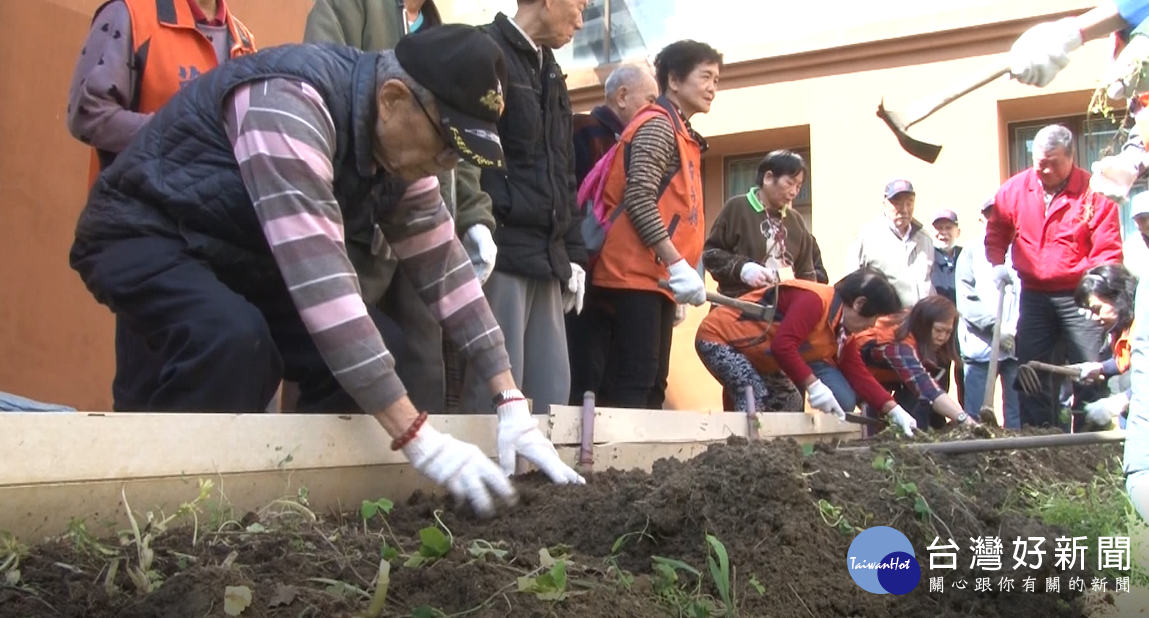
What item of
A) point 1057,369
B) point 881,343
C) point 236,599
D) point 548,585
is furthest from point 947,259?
point 236,599

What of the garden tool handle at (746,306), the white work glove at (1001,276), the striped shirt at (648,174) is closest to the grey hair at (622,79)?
the striped shirt at (648,174)

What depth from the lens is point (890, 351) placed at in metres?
6.36

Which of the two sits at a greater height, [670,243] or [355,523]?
[670,243]

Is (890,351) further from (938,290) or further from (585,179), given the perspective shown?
(585,179)

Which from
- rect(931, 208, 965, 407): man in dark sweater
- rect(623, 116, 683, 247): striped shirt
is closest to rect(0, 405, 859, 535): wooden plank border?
rect(623, 116, 683, 247): striped shirt

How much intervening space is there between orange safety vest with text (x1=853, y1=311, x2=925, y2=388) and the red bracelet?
438 cm

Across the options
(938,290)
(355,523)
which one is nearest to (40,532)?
(355,523)

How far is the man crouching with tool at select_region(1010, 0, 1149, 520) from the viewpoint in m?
2.67

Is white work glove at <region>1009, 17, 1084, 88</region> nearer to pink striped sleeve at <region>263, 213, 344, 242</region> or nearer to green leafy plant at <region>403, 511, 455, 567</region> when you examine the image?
pink striped sleeve at <region>263, 213, 344, 242</region>

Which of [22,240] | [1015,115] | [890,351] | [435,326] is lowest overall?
[890,351]

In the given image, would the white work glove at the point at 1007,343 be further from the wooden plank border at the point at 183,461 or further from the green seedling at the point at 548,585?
the green seedling at the point at 548,585

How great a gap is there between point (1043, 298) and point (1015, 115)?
2.72 metres

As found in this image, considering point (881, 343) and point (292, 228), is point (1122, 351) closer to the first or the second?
point (881, 343)

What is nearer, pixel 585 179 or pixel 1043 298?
pixel 585 179
